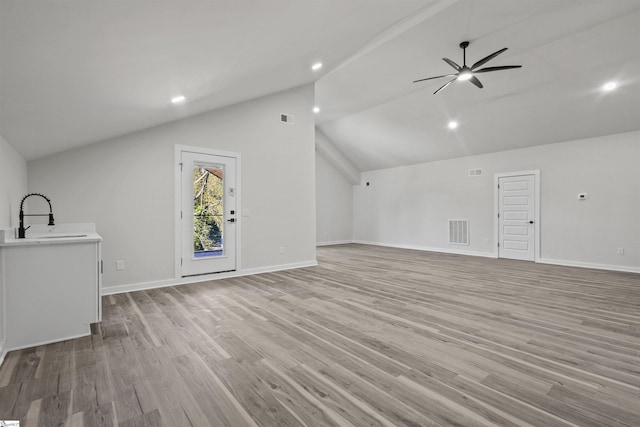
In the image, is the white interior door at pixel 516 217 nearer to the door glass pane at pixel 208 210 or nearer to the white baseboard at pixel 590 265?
the white baseboard at pixel 590 265

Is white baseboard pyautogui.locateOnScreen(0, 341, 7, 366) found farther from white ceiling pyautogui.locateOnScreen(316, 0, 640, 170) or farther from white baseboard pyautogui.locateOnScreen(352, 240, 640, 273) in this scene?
white baseboard pyautogui.locateOnScreen(352, 240, 640, 273)

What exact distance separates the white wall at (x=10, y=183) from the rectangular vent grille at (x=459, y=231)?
8.72 meters

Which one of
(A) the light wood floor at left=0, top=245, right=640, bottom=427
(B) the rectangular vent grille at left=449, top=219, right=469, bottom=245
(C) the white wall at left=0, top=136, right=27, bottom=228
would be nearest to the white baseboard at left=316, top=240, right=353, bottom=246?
(B) the rectangular vent grille at left=449, top=219, right=469, bottom=245

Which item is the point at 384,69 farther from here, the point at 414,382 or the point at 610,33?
the point at 414,382

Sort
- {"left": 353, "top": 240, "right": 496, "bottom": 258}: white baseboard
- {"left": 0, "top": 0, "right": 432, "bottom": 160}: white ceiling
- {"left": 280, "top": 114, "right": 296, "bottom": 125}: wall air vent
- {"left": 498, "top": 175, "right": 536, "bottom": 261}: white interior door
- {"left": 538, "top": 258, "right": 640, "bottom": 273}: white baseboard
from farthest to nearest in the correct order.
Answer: {"left": 353, "top": 240, "right": 496, "bottom": 258}: white baseboard < {"left": 498, "top": 175, "right": 536, "bottom": 261}: white interior door < {"left": 280, "top": 114, "right": 296, "bottom": 125}: wall air vent < {"left": 538, "top": 258, "right": 640, "bottom": 273}: white baseboard < {"left": 0, "top": 0, "right": 432, "bottom": 160}: white ceiling

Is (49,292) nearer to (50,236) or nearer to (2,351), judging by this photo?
(2,351)

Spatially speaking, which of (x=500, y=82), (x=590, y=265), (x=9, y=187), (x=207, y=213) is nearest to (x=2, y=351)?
(x=9, y=187)

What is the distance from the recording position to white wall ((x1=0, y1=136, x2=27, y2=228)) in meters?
2.66

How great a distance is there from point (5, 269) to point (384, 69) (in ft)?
19.0

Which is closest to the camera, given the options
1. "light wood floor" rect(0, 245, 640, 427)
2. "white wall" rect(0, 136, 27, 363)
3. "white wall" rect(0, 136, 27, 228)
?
"light wood floor" rect(0, 245, 640, 427)

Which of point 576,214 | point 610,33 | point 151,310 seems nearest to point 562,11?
point 610,33

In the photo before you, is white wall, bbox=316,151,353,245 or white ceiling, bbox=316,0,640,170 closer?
white ceiling, bbox=316,0,640,170

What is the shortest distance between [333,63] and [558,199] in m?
5.70

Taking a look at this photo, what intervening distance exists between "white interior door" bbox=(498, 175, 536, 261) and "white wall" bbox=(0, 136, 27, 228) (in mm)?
8726
